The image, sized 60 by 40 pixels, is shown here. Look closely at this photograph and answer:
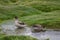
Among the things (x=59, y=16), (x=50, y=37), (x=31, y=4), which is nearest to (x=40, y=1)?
(x=31, y=4)

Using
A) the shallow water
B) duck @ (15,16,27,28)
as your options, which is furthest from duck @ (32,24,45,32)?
duck @ (15,16,27,28)

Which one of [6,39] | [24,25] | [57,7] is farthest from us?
[57,7]

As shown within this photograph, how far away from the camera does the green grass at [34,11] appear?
428cm

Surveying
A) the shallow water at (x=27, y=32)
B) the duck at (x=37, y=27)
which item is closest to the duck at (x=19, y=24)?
the shallow water at (x=27, y=32)

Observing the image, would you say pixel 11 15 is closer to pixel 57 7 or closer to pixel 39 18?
pixel 39 18

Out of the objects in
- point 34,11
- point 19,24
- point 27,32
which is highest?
point 34,11

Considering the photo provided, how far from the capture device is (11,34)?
400cm

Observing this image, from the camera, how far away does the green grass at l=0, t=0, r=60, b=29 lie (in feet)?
14.0

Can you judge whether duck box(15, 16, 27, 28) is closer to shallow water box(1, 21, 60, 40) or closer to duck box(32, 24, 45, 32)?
shallow water box(1, 21, 60, 40)

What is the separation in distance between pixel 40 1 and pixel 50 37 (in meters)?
0.91

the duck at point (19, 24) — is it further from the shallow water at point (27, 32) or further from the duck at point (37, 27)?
the duck at point (37, 27)

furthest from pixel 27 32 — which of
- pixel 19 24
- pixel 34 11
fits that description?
pixel 34 11

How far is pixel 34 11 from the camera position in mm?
4496

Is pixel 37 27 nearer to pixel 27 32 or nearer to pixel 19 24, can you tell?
pixel 27 32
